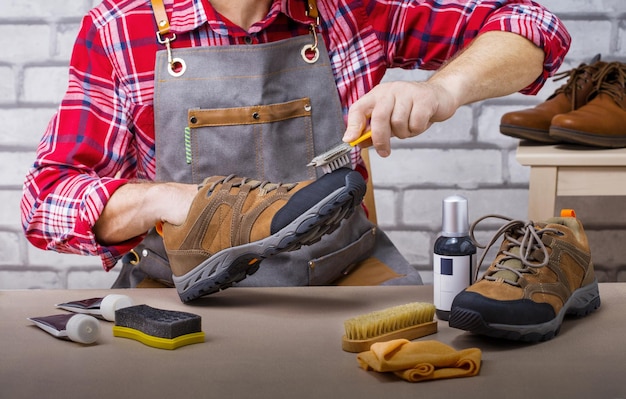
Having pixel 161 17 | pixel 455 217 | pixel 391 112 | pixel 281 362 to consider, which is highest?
pixel 161 17

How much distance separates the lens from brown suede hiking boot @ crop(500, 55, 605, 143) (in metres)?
1.49

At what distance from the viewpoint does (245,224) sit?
Result: 91 centimetres

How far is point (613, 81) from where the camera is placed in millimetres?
1518

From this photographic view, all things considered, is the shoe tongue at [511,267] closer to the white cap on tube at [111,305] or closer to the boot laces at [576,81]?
the white cap on tube at [111,305]

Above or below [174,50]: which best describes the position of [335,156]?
below

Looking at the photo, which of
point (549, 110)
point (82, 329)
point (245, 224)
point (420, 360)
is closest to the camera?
point (420, 360)

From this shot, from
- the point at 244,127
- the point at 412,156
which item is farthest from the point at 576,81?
the point at 244,127

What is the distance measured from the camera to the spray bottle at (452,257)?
86 cm

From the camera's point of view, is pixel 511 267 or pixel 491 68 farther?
pixel 491 68

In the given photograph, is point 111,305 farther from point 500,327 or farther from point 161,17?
point 161,17

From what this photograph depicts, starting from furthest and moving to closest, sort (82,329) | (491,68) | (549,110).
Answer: (549,110) → (491,68) → (82,329)

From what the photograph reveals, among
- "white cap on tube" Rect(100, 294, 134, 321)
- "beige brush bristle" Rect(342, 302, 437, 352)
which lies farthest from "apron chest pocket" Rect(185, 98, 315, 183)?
"beige brush bristle" Rect(342, 302, 437, 352)

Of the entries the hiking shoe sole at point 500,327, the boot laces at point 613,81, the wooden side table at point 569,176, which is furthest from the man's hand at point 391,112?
the boot laces at point 613,81

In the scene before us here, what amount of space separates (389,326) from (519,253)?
0.17m
